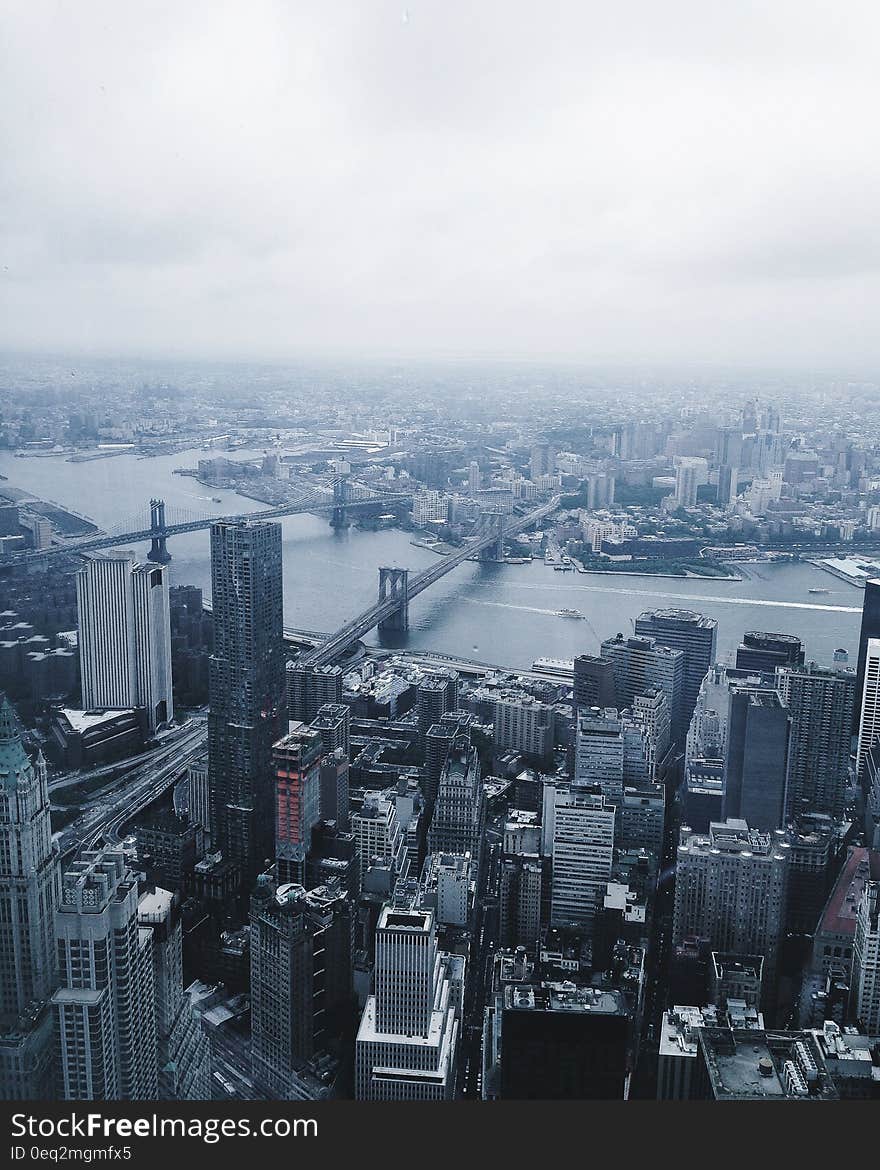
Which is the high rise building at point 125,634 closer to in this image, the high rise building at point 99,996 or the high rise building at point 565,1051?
the high rise building at point 99,996

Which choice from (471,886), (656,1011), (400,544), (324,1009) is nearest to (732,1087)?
(656,1011)

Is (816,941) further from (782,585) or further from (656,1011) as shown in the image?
(782,585)

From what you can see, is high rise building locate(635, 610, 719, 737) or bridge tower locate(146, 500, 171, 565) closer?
bridge tower locate(146, 500, 171, 565)

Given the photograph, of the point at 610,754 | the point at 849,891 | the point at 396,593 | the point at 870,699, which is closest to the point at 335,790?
the point at 610,754

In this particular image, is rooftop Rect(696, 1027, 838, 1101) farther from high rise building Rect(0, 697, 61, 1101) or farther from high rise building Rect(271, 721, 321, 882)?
high rise building Rect(271, 721, 321, 882)

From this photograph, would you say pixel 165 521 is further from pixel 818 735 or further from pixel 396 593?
pixel 818 735

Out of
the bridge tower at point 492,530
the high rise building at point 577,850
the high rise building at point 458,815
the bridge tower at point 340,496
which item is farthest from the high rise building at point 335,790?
the bridge tower at point 492,530

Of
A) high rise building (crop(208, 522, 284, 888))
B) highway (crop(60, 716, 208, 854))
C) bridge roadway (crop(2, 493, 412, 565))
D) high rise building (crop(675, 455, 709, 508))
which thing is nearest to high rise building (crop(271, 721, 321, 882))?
high rise building (crop(208, 522, 284, 888))
